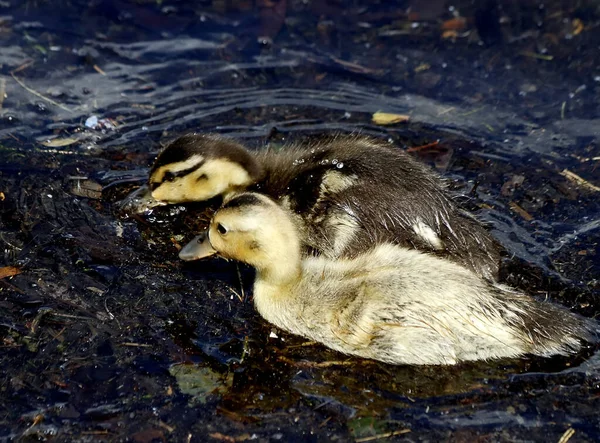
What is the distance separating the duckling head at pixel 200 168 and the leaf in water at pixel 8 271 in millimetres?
1007

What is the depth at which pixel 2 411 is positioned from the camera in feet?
13.5

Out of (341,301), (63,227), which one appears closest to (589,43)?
(341,301)

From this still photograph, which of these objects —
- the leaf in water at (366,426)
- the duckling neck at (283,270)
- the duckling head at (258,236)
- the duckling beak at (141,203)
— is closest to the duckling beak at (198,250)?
the duckling head at (258,236)

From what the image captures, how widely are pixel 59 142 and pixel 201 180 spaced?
1.55 metres

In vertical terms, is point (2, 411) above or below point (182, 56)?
below

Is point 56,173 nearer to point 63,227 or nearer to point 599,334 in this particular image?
point 63,227

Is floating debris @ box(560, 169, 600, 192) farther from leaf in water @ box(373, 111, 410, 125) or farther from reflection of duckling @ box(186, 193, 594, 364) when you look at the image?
reflection of duckling @ box(186, 193, 594, 364)

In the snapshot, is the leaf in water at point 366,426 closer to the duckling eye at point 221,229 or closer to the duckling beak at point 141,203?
the duckling eye at point 221,229

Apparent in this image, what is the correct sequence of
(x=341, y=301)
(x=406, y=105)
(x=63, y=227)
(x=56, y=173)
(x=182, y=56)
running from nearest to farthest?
(x=341, y=301)
(x=63, y=227)
(x=56, y=173)
(x=406, y=105)
(x=182, y=56)

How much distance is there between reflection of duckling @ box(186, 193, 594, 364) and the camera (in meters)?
4.35

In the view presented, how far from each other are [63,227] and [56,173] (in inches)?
27.9

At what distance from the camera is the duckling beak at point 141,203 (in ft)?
18.1

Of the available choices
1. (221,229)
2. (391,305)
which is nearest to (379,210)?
(391,305)

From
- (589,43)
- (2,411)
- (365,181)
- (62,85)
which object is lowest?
(2,411)
